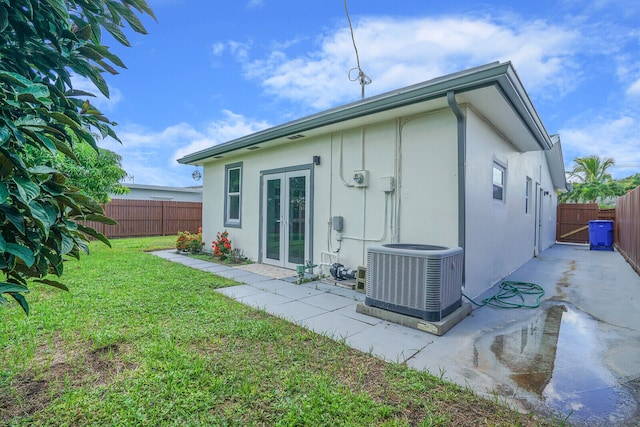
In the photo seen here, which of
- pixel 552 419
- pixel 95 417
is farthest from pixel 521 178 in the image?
pixel 95 417

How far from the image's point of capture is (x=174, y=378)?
229 centimetres

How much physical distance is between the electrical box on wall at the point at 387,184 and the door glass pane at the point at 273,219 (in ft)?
8.55

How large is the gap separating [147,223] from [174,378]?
13.6m

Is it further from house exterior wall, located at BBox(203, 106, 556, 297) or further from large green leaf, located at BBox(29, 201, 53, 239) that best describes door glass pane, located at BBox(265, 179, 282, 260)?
large green leaf, located at BBox(29, 201, 53, 239)

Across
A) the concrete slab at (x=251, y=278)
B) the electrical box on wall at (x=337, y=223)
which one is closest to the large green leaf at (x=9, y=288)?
the concrete slab at (x=251, y=278)

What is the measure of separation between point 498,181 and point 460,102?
7.57ft

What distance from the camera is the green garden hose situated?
432cm

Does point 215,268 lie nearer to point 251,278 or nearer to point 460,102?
point 251,278

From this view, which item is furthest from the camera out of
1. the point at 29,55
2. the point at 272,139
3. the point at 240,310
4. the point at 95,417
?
the point at 272,139

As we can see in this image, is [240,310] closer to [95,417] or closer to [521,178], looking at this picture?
[95,417]

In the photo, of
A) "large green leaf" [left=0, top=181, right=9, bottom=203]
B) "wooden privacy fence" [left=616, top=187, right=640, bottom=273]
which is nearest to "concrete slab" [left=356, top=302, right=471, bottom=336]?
"large green leaf" [left=0, top=181, right=9, bottom=203]

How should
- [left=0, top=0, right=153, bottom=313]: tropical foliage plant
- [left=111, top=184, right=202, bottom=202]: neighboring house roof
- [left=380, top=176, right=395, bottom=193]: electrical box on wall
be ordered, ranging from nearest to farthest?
[left=0, top=0, right=153, bottom=313]: tropical foliage plant < [left=380, top=176, right=395, bottom=193]: electrical box on wall < [left=111, top=184, right=202, bottom=202]: neighboring house roof

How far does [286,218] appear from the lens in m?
6.53

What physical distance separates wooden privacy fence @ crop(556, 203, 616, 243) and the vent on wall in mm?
14415
